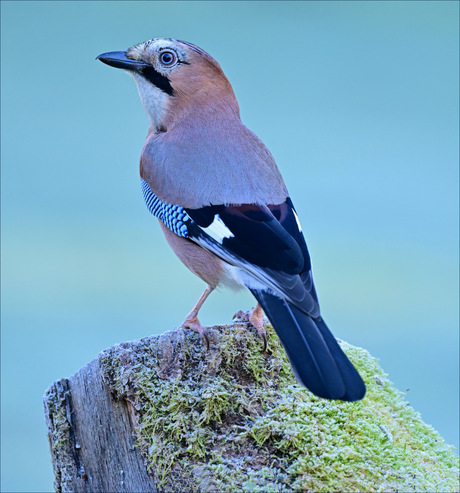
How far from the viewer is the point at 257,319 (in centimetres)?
461

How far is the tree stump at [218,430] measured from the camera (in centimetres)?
365

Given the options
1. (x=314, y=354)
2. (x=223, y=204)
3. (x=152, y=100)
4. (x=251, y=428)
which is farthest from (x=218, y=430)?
(x=152, y=100)

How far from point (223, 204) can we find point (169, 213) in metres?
0.50

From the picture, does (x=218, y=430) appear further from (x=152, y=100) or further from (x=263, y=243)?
(x=152, y=100)

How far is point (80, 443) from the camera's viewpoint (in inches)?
165

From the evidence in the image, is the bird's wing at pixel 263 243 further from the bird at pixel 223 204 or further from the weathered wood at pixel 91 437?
the weathered wood at pixel 91 437

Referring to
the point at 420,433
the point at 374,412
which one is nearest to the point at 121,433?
the point at 374,412

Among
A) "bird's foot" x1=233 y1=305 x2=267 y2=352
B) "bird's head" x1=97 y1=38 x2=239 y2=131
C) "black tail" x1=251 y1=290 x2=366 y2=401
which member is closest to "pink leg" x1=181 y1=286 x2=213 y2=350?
"bird's foot" x1=233 y1=305 x2=267 y2=352

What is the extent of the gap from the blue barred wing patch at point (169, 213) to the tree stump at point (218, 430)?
79 centimetres

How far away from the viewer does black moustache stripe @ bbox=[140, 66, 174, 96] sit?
5.50 meters

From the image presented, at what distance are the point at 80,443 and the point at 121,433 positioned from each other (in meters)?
0.32

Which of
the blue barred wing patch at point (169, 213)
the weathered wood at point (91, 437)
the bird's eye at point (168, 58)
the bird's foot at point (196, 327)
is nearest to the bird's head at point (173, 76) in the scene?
the bird's eye at point (168, 58)

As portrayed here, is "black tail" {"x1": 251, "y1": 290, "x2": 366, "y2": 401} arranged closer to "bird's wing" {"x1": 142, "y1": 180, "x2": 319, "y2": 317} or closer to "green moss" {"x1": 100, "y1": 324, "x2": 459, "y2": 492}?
"bird's wing" {"x1": 142, "y1": 180, "x2": 319, "y2": 317}

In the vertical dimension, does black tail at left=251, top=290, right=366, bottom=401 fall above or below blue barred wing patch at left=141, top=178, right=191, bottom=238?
below
